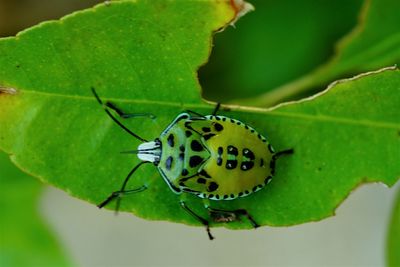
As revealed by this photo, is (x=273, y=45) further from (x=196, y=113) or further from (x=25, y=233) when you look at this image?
(x=25, y=233)

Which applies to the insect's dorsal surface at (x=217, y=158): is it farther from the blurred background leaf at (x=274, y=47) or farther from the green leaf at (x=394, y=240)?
the blurred background leaf at (x=274, y=47)

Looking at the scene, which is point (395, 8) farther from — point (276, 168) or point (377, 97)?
point (276, 168)

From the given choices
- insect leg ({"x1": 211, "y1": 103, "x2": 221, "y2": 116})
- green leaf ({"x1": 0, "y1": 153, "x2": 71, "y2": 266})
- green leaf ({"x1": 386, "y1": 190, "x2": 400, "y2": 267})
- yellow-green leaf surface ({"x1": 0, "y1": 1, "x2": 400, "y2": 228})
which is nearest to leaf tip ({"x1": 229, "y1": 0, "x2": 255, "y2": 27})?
yellow-green leaf surface ({"x1": 0, "y1": 1, "x2": 400, "y2": 228})

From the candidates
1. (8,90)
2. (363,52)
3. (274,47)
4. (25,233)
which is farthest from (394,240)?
(25,233)

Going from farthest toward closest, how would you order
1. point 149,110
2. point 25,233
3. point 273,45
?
point 273,45, point 25,233, point 149,110

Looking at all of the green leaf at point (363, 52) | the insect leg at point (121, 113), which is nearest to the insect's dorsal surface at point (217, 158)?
the insect leg at point (121, 113)
